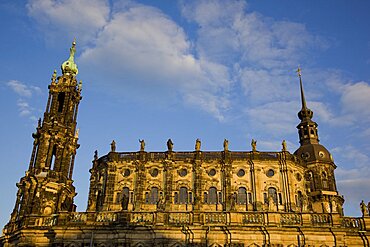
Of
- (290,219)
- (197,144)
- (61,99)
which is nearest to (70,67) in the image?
(61,99)

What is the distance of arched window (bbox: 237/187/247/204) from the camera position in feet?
150

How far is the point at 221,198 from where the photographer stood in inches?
1784

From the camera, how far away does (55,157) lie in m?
43.3

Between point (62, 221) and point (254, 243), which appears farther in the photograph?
point (62, 221)

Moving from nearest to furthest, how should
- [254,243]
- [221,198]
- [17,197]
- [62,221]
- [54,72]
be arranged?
[254,243]
[62,221]
[17,197]
[221,198]
[54,72]

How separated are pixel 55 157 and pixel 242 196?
22226mm

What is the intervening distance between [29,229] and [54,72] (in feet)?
74.9

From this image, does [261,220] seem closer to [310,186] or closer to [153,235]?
[153,235]

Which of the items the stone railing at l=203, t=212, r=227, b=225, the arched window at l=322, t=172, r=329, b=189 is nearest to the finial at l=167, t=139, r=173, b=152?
the stone railing at l=203, t=212, r=227, b=225

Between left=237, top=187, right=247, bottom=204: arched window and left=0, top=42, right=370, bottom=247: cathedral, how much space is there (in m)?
0.12

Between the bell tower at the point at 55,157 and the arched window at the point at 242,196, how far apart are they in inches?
Result: 766

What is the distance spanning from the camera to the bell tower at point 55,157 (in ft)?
131

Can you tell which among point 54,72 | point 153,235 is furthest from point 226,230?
point 54,72

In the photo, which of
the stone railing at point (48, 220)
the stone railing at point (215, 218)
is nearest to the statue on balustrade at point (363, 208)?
the stone railing at point (215, 218)
